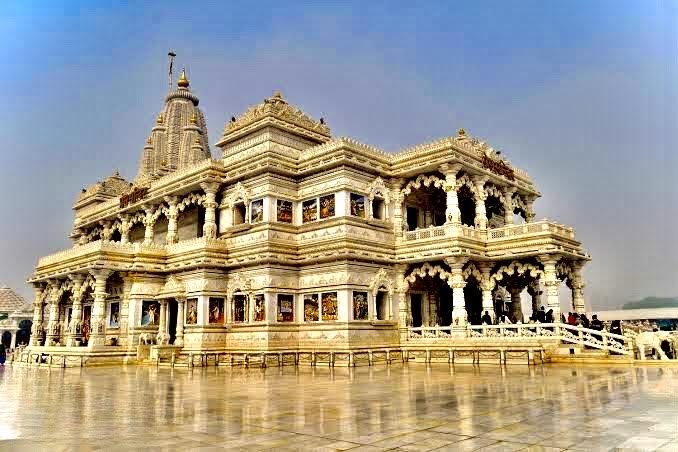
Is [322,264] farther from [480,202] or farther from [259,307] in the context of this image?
[480,202]

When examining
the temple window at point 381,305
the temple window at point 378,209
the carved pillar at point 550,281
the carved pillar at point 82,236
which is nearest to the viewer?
the carved pillar at point 550,281

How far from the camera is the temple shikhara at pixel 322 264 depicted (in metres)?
26.1

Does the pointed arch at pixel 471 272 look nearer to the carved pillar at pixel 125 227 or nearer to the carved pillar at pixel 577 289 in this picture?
the carved pillar at pixel 577 289

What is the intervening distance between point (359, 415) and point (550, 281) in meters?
18.4

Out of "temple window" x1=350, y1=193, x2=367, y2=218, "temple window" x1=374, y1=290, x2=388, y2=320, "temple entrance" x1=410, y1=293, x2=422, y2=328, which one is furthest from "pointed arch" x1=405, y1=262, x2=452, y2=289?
"temple window" x1=350, y1=193, x2=367, y2=218

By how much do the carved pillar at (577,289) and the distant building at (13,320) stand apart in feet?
188

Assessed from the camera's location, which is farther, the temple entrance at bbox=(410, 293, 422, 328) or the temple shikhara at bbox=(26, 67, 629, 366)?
the temple entrance at bbox=(410, 293, 422, 328)

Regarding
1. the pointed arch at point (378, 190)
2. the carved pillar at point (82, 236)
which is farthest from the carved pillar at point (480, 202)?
the carved pillar at point (82, 236)

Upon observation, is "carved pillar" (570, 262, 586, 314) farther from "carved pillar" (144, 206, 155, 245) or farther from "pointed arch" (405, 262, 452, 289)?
"carved pillar" (144, 206, 155, 245)

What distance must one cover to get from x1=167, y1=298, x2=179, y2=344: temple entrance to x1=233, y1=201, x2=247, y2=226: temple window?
5879 millimetres

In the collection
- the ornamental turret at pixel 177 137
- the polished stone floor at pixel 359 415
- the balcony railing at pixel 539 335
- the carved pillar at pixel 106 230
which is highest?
the ornamental turret at pixel 177 137

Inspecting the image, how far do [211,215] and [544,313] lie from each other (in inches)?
725

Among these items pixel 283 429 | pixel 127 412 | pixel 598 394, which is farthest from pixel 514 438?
pixel 127 412

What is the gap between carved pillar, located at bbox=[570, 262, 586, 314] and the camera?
28109mm
